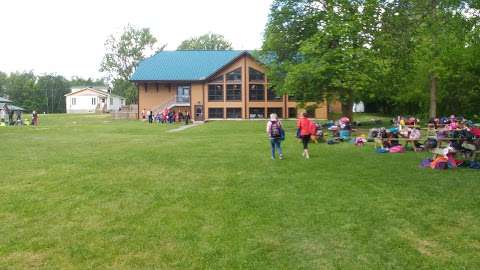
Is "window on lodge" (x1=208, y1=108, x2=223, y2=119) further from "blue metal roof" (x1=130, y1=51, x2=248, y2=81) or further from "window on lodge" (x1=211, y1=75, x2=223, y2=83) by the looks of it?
"blue metal roof" (x1=130, y1=51, x2=248, y2=81)

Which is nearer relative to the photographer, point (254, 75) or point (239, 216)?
point (239, 216)

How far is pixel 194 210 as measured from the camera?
8820 millimetres

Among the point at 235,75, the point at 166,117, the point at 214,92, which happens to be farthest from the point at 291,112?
the point at 166,117

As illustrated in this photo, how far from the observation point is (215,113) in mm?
54406

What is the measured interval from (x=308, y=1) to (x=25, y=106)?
9030 centimetres

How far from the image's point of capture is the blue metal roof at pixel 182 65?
5525cm

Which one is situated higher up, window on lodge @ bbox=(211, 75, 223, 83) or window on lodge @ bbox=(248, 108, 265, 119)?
window on lodge @ bbox=(211, 75, 223, 83)

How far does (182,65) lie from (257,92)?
10.3 metres

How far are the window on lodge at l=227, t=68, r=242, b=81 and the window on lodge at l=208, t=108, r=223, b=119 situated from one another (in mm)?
3668

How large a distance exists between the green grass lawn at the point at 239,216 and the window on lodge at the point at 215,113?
39.6 meters

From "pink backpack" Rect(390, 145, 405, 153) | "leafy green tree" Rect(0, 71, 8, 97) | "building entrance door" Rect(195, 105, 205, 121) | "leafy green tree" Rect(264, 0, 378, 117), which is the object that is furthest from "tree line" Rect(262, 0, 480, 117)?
"leafy green tree" Rect(0, 71, 8, 97)

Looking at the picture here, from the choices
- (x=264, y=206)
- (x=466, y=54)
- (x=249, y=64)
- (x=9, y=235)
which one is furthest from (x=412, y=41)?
(x=9, y=235)

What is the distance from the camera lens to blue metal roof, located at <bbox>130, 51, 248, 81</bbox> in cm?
5525

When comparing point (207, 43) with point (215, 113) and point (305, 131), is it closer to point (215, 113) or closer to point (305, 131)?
point (215, 113)
